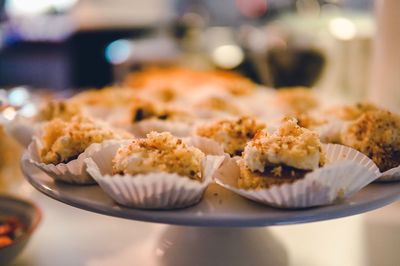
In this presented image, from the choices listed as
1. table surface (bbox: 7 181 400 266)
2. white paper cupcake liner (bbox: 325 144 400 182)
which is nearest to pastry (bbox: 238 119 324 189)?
white paper cupcake liner (bbox: 325 144 400 182)

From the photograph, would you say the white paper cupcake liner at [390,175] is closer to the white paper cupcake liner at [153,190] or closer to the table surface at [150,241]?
the table surface at [150,241]

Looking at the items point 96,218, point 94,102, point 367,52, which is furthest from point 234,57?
point 96,218

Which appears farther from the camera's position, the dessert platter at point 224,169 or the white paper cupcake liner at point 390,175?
the white paper cupcake liner at point 390,175

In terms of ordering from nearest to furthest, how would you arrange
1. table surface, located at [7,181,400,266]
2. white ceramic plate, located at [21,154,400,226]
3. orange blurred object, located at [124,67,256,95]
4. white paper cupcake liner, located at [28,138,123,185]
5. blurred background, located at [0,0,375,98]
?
white ceramic plate, located at [21,154,400,226]
white paper cupcake liner, located at [28,138,123,185]
table surface, located at [7,181,400,266]
orange blurred object, located at [124,67,256,95]
blurred background, located at [0,0,375,98]

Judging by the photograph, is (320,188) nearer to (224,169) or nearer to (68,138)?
(224,169)

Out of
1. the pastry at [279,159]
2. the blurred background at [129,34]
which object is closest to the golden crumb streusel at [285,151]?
the pastry at [279,159]

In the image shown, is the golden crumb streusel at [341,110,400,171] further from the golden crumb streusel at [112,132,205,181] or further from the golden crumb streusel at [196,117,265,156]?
the golden crumb streusel at [112,132,205,181]

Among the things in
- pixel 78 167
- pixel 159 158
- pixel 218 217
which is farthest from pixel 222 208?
A: pixel 78 167
